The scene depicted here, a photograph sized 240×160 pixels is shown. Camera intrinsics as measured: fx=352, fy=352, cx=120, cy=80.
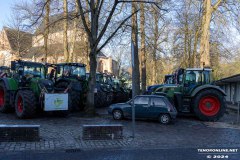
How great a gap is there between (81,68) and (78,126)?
8583 millimetres

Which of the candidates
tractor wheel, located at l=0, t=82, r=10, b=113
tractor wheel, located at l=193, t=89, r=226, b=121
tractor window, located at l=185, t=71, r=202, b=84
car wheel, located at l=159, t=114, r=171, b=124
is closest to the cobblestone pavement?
car wheel, located at l=159, t=114, r=171, b=124

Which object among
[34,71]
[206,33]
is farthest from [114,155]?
[206,33]

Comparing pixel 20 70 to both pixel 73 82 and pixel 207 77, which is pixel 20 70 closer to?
pixel 73 82

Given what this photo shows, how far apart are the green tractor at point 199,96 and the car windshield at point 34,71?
6.97 meters

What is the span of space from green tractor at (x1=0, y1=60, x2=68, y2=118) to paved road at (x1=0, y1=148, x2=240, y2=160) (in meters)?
6.63

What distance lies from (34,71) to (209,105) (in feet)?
31.4

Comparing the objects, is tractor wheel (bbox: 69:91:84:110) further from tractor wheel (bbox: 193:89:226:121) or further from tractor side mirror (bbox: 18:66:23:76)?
tractor wheel (bbox: 193:89:226:121)

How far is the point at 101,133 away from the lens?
38.2ft

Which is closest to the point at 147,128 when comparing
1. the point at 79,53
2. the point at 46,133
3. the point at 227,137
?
the point at 227,137

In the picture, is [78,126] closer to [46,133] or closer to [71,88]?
[46,133]

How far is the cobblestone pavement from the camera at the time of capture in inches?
419

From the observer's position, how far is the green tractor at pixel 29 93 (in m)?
16.0

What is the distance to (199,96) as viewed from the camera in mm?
18703

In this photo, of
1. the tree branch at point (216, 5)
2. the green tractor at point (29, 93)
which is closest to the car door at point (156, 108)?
the green tractor at point (29, 93)
